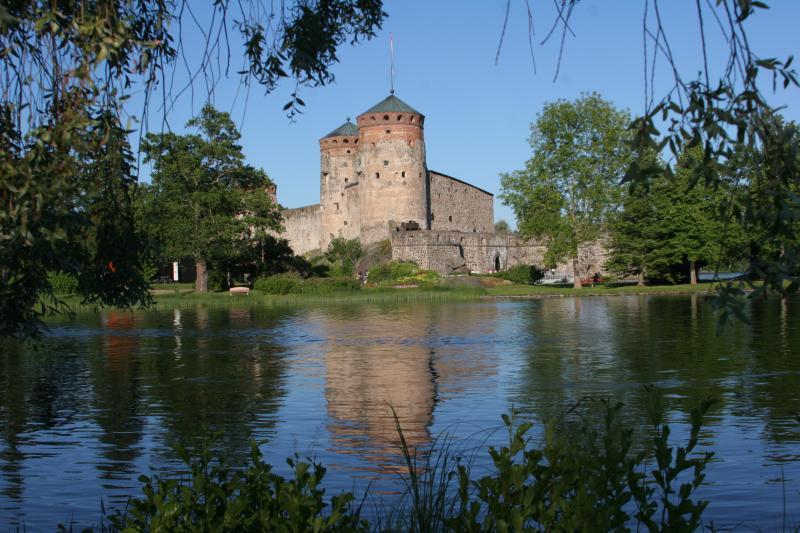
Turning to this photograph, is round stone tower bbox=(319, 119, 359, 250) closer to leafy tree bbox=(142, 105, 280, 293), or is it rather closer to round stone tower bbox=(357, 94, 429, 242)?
round stone tower bbox=(357, 94, 429, 242)

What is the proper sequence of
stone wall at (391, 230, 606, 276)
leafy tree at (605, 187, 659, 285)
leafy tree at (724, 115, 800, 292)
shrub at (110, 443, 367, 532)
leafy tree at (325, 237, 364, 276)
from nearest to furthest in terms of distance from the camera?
leafy tree at (724, 115, 800, 292) → shrub at (110, 443, 367, 532) → leafy tree at (605, 187, 659, 285) → stone wall at (391, 230, 606, 276) → leafy tree at (325, 237, 364, 276)

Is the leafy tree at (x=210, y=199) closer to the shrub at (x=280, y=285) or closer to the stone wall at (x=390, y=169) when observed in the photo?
the shrub at (x=280, y=285)

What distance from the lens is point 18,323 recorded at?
5.00 metres

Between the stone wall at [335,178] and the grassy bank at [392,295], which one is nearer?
the grassy bank at [392,295]

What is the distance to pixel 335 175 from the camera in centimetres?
7106

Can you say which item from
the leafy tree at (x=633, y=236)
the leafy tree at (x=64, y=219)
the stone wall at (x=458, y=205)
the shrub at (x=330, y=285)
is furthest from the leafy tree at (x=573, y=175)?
the leafy tree at (x=64, y=219)

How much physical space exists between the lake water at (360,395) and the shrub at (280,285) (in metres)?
21.9

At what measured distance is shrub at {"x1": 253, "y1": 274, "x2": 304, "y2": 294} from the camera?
47.4m

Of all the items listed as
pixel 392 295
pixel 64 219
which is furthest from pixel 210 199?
pixel 64 219

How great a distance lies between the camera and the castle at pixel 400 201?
60.2 metres

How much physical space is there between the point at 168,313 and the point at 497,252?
109ft

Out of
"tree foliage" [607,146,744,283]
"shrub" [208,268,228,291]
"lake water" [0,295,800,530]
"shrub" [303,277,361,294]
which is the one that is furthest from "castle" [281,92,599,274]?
"lake water" [0,295,800,530]

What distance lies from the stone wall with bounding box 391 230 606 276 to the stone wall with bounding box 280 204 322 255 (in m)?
14.1

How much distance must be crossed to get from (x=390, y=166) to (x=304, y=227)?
13.7 meters
